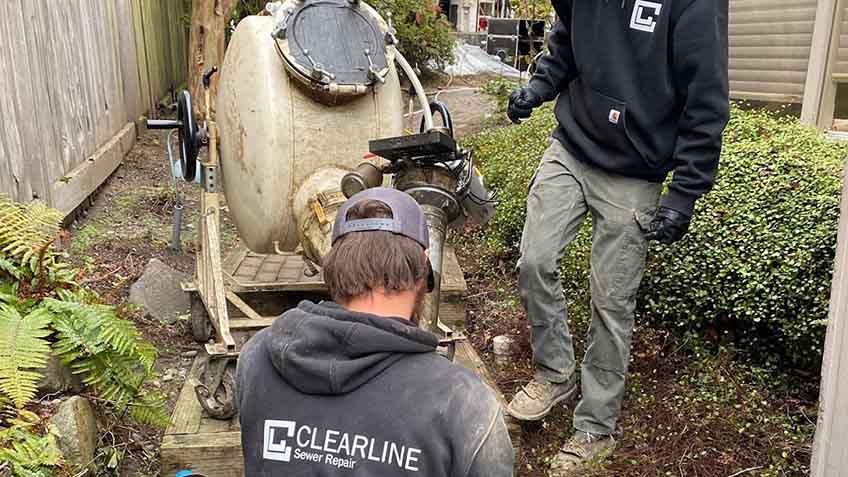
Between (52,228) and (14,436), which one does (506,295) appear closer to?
(52,228)

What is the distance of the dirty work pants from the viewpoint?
2.92m

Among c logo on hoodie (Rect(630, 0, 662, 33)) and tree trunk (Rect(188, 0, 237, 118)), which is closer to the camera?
c logo on hoodie (Rect(630, 0, 662, 33))

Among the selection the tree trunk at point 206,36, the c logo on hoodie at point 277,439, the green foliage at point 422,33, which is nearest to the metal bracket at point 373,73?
the c logo on hoodie at point 277,439

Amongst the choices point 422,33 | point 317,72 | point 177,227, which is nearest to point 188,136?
point 317,72

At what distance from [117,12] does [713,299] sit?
19.6ft

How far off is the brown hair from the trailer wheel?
2.72 m

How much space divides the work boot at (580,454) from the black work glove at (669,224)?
0.89 metres

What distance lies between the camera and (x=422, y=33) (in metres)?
13.1

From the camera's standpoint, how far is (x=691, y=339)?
3.60 meters

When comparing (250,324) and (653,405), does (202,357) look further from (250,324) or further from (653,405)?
(653,405)

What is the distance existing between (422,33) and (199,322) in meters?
9.81

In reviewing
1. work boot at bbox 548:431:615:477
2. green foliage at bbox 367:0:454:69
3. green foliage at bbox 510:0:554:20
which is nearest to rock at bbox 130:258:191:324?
work boot at bbox 548:431:615:477

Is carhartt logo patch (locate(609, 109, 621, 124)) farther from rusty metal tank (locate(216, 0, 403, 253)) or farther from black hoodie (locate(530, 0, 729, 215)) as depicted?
rusty metal tank (locate(216, 0, 403, 253))

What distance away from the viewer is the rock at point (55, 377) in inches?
116
